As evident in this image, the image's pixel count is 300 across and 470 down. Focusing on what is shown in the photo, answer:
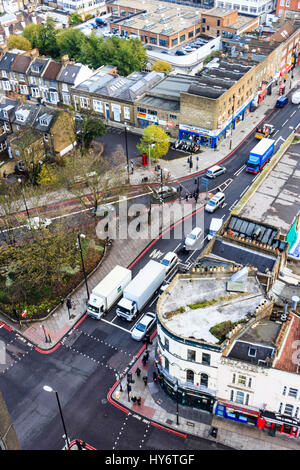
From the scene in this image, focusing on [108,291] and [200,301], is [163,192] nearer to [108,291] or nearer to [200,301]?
[108,291]

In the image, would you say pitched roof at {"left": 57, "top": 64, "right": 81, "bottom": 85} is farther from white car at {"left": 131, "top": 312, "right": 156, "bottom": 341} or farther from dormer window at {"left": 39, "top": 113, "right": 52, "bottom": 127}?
white car at {"left": 131, "top": 312, "right": 156, "bottom": 341}

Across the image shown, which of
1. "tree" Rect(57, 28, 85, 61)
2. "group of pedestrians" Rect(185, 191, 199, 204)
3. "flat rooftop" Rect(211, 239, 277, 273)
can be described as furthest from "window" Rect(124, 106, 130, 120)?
"flat rooftop" Rect(211, 239, 277, 273)

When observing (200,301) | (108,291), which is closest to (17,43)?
(108,291)

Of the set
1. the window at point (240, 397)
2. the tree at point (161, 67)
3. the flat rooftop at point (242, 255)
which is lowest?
the window at point (240, 397)

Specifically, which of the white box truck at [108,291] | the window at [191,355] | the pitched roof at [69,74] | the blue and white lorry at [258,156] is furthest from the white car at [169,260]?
the pitched roof at [69,74]

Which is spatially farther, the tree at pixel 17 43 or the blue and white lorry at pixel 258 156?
the tree at pixel 17 43

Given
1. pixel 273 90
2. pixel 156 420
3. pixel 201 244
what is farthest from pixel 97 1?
pixel 156 420

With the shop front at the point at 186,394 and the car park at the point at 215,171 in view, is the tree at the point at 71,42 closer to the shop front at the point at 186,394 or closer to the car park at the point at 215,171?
the car park at the point at 215,171
